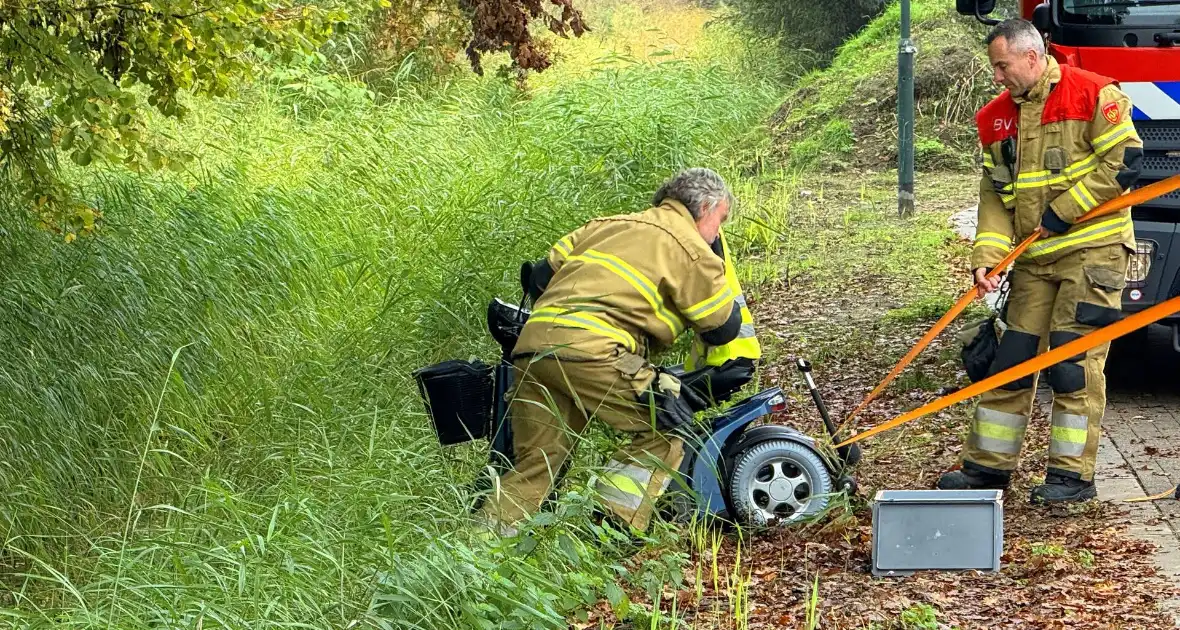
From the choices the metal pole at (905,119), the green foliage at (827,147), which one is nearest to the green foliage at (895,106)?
the green foliage at (827,147)

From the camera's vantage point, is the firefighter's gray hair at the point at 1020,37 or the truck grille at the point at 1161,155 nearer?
the firefighter's gray hair at the point at 1020,37

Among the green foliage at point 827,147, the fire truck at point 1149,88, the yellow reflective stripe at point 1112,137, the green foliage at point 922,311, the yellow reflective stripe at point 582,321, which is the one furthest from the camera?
the green foliage at point 827,147

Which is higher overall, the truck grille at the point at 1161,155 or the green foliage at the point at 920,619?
the truck grille at the point at 1161,155

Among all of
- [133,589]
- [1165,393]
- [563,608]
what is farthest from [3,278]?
[1165,393]

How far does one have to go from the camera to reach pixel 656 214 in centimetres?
540

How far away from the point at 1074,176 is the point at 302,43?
12.1 ft

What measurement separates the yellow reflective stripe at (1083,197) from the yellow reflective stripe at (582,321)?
1927 mm

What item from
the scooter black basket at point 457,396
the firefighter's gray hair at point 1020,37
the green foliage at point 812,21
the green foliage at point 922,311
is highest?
the firefighter's gray hair at point 1020,37

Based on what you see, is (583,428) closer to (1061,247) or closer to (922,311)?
(1061,247)

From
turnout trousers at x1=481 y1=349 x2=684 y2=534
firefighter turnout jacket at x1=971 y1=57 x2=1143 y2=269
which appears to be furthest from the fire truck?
turnout trousers at x1=481 y1=349 x2=684 y2=534

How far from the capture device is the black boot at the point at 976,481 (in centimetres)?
598

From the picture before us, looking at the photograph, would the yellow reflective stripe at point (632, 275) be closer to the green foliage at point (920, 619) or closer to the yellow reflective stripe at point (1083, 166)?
the green foliage at point (920, 619)

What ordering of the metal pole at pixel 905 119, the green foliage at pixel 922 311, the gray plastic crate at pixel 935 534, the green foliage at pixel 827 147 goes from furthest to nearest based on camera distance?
the green foliage at pixel 827 147 < the metal pole at pixel 905 119 < the green foliage at pixel 922 311 < the gray plastic crate at pixel 935 534

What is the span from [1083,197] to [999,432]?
1.03 meters
